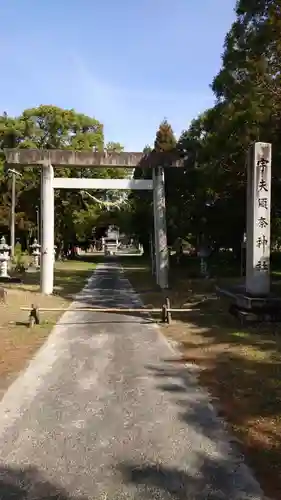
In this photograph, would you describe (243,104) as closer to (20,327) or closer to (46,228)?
(46,228)

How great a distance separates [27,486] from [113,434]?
1.18 meters

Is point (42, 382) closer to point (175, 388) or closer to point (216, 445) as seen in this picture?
point (175, 388)

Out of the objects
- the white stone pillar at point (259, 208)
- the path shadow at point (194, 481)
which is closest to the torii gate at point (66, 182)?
the white stone pillar at point (259, 208)

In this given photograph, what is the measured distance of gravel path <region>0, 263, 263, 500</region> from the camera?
12.0 feet

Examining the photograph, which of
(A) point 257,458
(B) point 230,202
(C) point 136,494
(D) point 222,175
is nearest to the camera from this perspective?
(C) point 136,494

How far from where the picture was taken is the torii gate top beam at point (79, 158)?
1720cm

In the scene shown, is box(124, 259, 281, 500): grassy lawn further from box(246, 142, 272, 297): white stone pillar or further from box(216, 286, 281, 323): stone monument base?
box(246, 142, 272, 297): white stone pillar

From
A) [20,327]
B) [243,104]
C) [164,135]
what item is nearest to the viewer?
[20,327]

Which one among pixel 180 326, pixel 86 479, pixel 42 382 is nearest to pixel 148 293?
pixel 180 326

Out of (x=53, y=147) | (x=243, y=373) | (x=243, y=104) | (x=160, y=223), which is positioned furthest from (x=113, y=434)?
(x=53, y=147)

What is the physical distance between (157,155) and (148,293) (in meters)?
5.27

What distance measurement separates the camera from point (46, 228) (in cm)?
1730

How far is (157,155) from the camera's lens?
1828cm

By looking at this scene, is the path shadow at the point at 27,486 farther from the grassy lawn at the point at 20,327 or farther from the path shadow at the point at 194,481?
the grassy lawn at the point at 20,327
